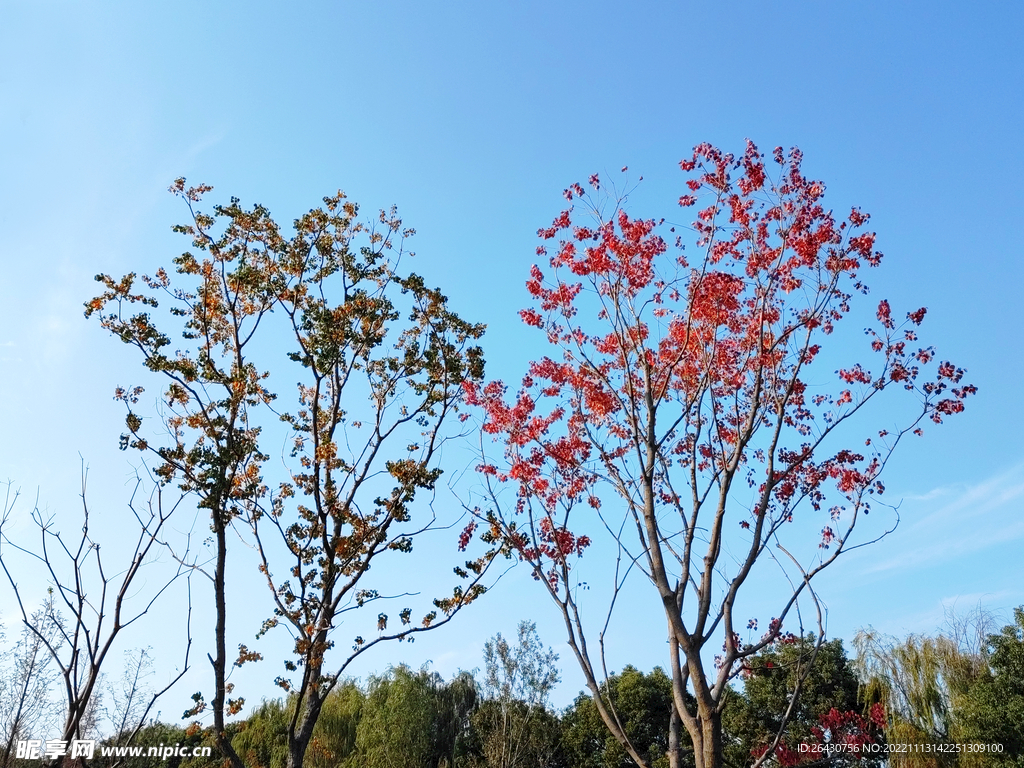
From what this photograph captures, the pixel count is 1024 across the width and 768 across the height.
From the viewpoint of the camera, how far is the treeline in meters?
14.2

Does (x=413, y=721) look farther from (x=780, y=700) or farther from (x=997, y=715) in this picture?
(x=997, y=715)

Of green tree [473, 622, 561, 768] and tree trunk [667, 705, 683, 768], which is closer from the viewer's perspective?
tree trunk [667, 705, 683, 768]

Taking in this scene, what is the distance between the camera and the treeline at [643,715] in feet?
46.5

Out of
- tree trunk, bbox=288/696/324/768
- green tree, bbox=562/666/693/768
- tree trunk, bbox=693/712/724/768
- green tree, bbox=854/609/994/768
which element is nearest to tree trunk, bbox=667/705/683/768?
tree trunk, bbox=693/712/724/768

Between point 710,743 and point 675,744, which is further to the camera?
point 675,744

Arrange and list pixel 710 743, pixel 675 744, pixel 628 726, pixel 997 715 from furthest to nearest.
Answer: pixel 628 726 → pixel 997 715 → pixel 675 744 → pixel 710 743

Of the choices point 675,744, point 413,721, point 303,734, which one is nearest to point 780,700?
point 413,721

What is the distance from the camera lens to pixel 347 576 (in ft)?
19.6

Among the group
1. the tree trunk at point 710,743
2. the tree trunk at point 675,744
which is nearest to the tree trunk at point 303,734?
the tree trunk at point 675,744

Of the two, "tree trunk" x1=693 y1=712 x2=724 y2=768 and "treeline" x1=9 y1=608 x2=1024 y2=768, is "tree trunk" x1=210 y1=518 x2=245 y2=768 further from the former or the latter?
"treeline" x1=9 y1=608 x2=1024 y2=768

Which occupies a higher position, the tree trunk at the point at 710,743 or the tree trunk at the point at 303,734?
the tree trunk at the point at 303,734

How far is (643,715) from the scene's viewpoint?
2302cm

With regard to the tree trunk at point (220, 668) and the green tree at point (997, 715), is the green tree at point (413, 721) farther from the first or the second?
the tree trunk at point (220, 668)

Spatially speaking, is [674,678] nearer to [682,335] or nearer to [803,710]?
[682,335]
